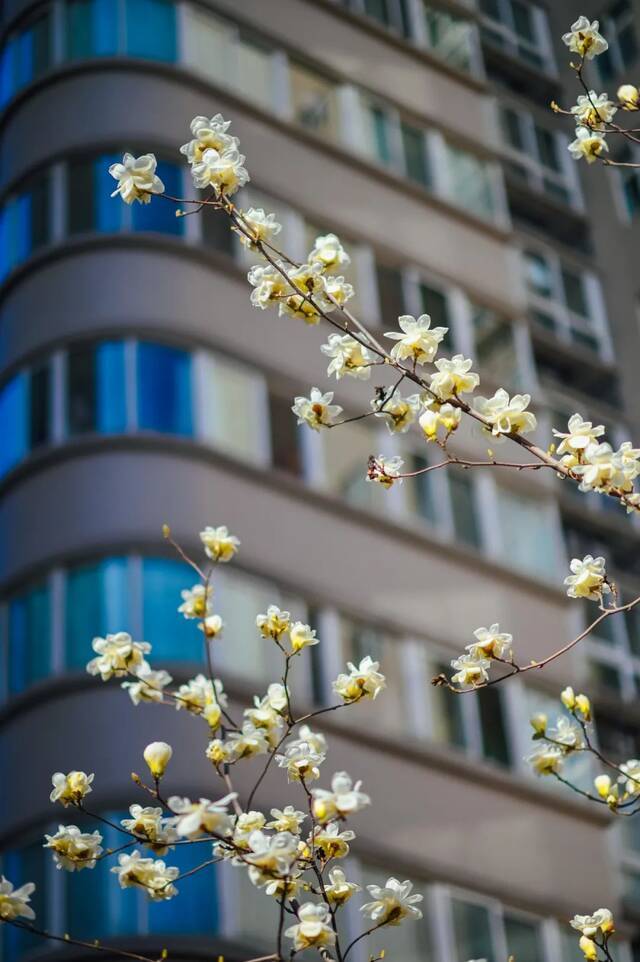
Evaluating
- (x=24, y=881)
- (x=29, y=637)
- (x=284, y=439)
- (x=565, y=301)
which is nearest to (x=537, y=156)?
(x=565, y=301)

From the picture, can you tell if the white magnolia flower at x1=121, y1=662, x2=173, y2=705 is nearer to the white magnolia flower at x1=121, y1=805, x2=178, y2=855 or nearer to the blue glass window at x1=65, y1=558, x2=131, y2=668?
the white magnolia flower at x1=121, y1=805, x2=178, y2=855

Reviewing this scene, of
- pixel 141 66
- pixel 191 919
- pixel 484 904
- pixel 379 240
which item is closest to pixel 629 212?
pixel 379 240

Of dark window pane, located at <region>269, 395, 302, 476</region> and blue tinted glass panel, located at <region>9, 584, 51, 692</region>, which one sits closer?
blue tinted glass panel, located at <region>9, 584, 51, 692</region>

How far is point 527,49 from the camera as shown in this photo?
21812 mm

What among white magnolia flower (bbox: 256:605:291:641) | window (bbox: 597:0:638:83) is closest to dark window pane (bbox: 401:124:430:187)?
window (bbox: 597:0:638:83)

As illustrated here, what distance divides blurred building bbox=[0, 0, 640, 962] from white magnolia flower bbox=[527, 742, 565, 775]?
6841 mm

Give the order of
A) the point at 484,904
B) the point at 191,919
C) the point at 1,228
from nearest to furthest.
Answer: the point at 191,919
the point at 484,904
the point at 1,228

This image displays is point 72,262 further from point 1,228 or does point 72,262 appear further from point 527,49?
point 527,49

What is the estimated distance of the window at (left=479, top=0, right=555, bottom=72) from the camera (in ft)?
70.0

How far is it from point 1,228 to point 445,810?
22.4 feet

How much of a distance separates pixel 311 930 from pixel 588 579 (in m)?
1.18

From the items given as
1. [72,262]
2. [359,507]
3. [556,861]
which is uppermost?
[72,262]

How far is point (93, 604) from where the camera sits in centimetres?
1223

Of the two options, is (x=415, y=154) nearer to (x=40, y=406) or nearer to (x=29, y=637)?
(x=40, y=406)
